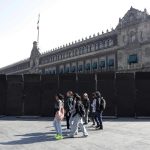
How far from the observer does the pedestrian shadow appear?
1024 cm

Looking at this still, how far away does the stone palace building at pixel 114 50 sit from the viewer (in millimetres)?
46250

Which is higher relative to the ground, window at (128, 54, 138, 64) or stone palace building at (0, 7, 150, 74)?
stone palace building at (0, 7, 150, 74)

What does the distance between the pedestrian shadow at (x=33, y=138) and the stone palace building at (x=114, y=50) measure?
34.0 m

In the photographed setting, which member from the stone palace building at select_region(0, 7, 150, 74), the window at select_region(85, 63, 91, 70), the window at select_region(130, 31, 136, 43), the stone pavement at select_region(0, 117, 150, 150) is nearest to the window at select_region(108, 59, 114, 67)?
the stone palace building at select_region(0, 7, 150, 74)

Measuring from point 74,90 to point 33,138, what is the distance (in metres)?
8.10

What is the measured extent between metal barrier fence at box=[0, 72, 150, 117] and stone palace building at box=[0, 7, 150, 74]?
26221mm

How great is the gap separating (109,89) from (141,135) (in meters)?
7.33

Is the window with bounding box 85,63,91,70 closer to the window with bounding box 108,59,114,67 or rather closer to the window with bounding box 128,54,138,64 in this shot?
the window with bounding box 108,59,114,67

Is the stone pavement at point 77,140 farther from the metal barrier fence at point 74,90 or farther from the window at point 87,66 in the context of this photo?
the window at point 87,66

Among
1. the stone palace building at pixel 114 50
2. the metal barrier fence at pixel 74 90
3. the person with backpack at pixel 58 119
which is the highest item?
the stone palace building at pixel 114 50

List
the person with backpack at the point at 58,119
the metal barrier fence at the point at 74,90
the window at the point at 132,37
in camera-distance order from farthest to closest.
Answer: the window at the point at 132,37
the metal barrier fence at the point at 74,90
the person with backpack at the point at 58,119

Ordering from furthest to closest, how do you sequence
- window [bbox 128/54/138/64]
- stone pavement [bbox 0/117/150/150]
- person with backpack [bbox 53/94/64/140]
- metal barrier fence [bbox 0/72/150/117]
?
window [bbox 128/54/138/64] < metal barrier fence [bbox 0/72/150/117] < person with backpack [bbox 53/94/64/140] < stone pavement [bbox 0/117/150/150]

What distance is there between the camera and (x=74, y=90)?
1897 centimetres

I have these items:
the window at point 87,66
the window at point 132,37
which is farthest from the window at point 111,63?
the window at point 87,66
